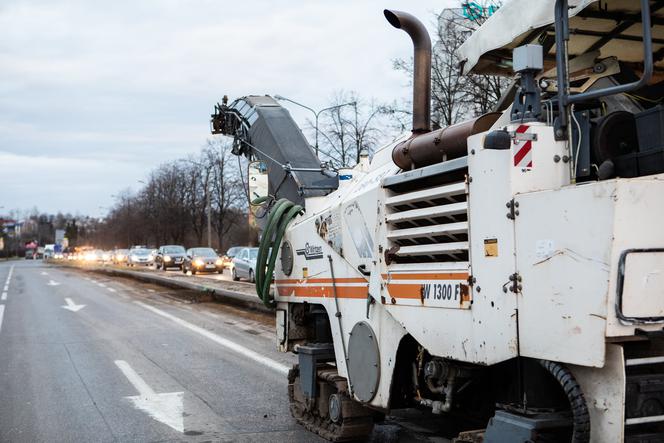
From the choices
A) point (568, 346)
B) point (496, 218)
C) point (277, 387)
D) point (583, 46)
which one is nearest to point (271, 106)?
point (277, 387)

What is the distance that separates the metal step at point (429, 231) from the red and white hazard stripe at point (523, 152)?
21.6 inches

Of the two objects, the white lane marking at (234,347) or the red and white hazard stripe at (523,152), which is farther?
the white lane marking at (234,347)

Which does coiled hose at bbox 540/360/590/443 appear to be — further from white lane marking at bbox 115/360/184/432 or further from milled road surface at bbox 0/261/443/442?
white lane marking at bbox 115/360/184/432

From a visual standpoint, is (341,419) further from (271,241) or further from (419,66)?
(419,66)

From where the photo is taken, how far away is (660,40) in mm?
4559

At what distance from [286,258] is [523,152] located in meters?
3.67

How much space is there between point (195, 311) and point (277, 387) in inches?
383

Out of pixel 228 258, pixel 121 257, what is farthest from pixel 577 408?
pixel 121 257

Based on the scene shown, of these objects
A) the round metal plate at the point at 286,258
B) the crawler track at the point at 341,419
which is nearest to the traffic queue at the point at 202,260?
the round metal plate at the point at 286,258

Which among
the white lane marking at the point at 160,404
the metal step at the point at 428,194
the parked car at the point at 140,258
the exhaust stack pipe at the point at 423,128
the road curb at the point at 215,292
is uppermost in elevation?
the exhaust stack pipe at the point at 423,128

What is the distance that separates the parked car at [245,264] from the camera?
29438 millimetres

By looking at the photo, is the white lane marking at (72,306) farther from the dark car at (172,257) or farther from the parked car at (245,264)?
the dark car at (172,257)

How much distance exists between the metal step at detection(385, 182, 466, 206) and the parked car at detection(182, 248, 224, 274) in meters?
33.4

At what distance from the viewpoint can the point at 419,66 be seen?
19.2 ft
